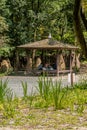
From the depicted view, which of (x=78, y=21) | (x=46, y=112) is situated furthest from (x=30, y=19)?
(x=46, y=112)

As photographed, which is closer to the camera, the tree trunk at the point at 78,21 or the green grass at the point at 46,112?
the green grass at the point at 46,112

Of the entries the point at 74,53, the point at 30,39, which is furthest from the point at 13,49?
the point at 74,53

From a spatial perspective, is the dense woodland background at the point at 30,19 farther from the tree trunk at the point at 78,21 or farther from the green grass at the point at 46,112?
the green grass at the point at 46,112

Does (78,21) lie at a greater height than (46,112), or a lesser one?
greater

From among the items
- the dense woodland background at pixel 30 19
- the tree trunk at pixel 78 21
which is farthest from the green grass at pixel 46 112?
the dense woodland background at pixel 30 19

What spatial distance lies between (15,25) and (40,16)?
2681 millimetres

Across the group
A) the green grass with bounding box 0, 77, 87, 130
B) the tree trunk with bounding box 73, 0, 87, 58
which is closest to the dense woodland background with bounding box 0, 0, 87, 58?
the tree trunk with bounding box 73, 0, 87, 58

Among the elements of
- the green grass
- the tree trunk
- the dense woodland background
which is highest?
the tree trunk

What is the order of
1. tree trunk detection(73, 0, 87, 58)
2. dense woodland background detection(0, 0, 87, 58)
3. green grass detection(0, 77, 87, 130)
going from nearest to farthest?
green grass detection(0, 77, 87, 130)
tree trunk detection(73, 0, 87, 58)
dense woodland background detection(0, 0, 87, 58)

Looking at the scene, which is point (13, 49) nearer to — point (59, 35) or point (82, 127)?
point (59, 35)

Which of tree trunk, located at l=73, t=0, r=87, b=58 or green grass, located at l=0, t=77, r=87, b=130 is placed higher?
tree trunk, located at l=73, t=0, r=87, b=58

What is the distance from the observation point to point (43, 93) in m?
8.67

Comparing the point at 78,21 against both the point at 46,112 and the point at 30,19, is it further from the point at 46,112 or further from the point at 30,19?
the point at 30,19

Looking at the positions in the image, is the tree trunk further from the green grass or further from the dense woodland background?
the dense woodland background
